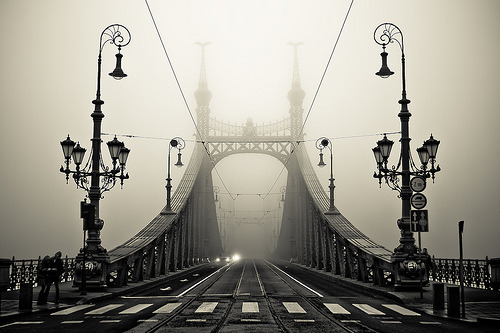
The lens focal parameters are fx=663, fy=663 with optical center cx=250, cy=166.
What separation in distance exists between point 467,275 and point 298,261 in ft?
98.7

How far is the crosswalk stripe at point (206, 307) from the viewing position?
15.0m

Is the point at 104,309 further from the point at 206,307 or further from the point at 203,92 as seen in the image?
the point at 203,92

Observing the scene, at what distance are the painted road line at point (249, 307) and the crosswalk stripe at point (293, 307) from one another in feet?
2.39

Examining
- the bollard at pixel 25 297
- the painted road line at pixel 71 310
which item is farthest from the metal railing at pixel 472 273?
the bollard at pixel 25 297

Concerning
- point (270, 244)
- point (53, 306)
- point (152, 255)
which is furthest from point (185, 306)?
point (270, 244)

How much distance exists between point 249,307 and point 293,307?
1.05 meters

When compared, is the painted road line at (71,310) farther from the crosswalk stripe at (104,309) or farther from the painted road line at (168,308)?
the painted road line at (168,308)

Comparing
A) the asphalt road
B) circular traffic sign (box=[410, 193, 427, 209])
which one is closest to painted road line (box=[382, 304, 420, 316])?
the asphalt road

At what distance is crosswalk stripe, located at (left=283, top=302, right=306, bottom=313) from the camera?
1481cm


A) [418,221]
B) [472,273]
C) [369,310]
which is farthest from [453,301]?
[472,273]

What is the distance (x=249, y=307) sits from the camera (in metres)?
15.7

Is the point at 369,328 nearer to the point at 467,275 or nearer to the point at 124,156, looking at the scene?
the point at 124,156

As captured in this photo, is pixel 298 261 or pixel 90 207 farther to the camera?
pixel 298 261

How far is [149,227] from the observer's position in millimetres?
29906
